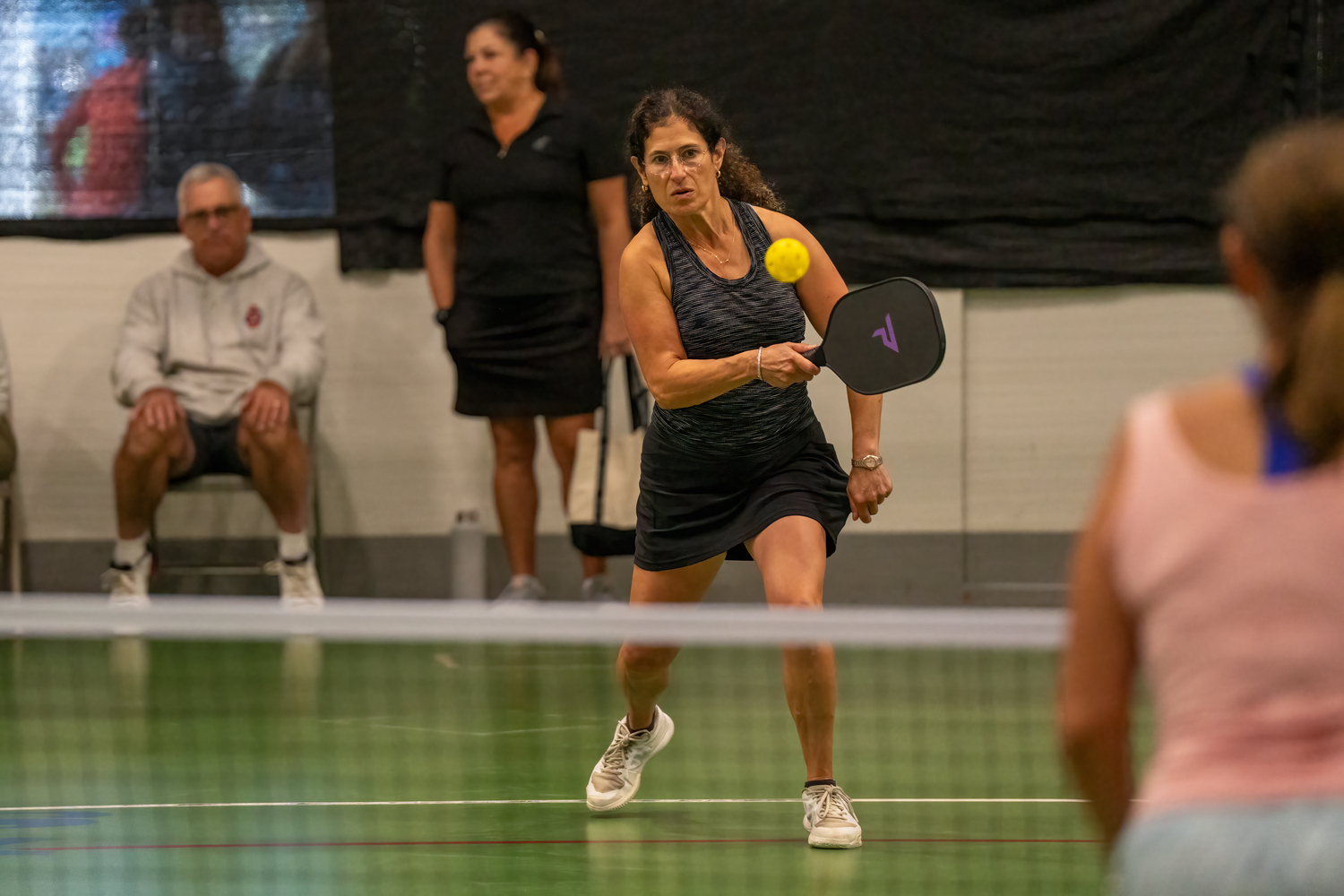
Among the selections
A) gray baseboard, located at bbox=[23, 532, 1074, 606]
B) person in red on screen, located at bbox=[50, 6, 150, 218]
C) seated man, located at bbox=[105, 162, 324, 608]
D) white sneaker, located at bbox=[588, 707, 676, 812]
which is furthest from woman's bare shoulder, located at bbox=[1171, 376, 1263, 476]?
person in red on screen, located at bbox=[50, 6, 150, 218]

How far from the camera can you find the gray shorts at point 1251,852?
1387mm

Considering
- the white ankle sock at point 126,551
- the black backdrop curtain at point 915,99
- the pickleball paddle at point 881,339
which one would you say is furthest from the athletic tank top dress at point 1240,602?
the black backdrop curtain at point 915,99

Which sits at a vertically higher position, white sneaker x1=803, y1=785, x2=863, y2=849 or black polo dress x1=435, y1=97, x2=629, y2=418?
black polo dress x1=435, y1=97, x2=629, y2=418

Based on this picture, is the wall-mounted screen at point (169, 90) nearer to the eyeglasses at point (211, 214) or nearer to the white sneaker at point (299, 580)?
the eyeglasses at point (211, 214)

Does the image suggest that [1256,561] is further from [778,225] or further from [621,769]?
[621,769]

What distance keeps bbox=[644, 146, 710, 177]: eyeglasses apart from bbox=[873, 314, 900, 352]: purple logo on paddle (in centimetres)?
60

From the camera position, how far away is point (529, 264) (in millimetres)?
6938

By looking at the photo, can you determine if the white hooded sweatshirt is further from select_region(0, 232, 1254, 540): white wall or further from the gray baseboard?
the gray baseboard

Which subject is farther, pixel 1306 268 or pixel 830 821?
pixel 830 821

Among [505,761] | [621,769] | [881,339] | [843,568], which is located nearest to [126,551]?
[505,761]

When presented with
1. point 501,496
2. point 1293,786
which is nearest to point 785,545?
point 1293,786

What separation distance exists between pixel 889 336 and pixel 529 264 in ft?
11.8

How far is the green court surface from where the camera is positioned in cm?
366

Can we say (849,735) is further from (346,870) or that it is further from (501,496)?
(501,496)
